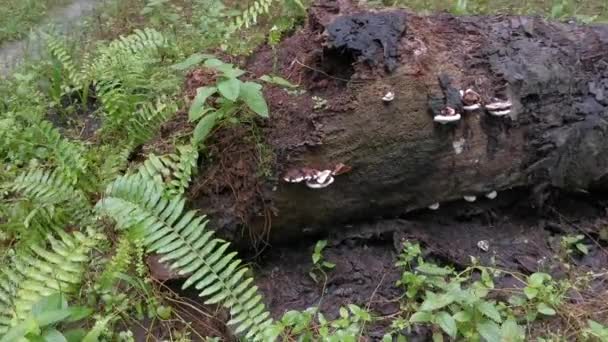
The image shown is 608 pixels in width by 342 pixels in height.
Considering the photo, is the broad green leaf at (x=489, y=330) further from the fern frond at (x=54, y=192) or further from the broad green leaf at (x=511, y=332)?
the fern frond at (x=54, y=192)

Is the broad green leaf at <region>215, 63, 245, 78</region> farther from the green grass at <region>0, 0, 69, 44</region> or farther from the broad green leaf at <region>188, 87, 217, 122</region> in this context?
the green grass at <region>0, 0, 69, 44</region>

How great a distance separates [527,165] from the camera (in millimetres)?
3568

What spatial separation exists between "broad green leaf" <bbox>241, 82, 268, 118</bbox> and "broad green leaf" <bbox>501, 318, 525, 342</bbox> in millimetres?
1638

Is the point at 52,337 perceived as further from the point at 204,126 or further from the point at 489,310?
the point at 489,310

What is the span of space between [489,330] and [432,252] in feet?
2.28

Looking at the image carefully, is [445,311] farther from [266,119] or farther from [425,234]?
[266,119]

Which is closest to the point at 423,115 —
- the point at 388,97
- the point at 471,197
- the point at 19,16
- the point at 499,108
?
the point at 388,97

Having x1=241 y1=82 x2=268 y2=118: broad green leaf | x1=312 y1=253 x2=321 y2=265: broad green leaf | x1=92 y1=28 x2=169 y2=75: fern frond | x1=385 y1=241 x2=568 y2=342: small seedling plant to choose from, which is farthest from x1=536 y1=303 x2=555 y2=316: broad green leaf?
x1=92 y1=28 x2=169 y2=75: fern frond

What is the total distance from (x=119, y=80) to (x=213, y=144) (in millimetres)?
1624

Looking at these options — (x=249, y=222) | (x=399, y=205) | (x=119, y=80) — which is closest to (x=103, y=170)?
(x=119, y=80)

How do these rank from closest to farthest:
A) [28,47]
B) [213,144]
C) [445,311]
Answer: [445,311], [213,144], [28,47]

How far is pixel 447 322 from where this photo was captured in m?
2.87

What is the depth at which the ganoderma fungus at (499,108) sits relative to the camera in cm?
335

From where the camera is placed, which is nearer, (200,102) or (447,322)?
(447,322)
